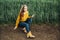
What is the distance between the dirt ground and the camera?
103 inches

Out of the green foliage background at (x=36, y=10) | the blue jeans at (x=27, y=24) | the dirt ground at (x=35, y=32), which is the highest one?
the green foliage background at (x=36, y=10)

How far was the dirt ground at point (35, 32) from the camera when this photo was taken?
2.63 metres

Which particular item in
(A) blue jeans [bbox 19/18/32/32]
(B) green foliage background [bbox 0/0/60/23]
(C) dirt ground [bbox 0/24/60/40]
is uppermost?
(B) green foliage background [bbox 0/0/60/23]

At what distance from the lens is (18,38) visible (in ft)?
8.61

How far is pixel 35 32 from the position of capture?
2627 mm

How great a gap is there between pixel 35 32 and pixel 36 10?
276 mm

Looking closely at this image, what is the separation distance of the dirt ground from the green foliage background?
8 centimetres

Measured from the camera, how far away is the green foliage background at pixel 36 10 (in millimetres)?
2645

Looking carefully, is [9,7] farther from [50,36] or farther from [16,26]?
[50,36]

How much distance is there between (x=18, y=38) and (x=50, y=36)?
40 centimetres

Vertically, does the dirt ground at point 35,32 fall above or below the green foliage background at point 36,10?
below

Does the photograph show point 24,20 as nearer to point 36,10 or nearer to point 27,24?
point 27,24

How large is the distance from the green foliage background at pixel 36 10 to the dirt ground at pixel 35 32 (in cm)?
8

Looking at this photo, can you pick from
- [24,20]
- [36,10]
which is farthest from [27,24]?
[36,10]
